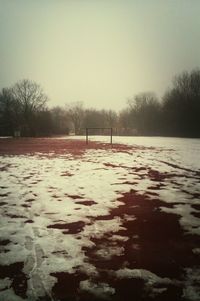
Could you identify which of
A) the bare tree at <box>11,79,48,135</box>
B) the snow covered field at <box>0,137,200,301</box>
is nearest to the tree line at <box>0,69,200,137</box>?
the bare tree at <box>11,79,48,135</box>

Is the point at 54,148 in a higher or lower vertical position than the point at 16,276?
higher

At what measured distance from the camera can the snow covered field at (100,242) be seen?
3.27 m

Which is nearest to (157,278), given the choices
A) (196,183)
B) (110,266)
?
(110,266)

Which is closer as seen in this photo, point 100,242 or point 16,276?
point 16,276

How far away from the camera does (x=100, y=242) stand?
456cm

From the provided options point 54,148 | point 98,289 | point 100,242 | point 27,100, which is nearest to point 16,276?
point 98,289

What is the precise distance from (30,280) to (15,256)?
0.75 m

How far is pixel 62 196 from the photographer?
7.41 metres

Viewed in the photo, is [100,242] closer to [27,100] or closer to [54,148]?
[54,148]

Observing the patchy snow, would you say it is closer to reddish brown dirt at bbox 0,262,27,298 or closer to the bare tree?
reddish brown dirt at bbox 0,262,27,298

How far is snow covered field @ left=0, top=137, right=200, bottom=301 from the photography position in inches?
129

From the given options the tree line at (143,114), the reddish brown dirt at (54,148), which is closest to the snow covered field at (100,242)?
the reddish brown dirt at (54,148)

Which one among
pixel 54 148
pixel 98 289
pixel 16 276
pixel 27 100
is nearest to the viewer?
pixel 98 289

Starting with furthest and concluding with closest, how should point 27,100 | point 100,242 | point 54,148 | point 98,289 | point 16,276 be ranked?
1. point 27,100
2. point 54,148
3. point 100,242
4. point 16,276
5. point 98,289
